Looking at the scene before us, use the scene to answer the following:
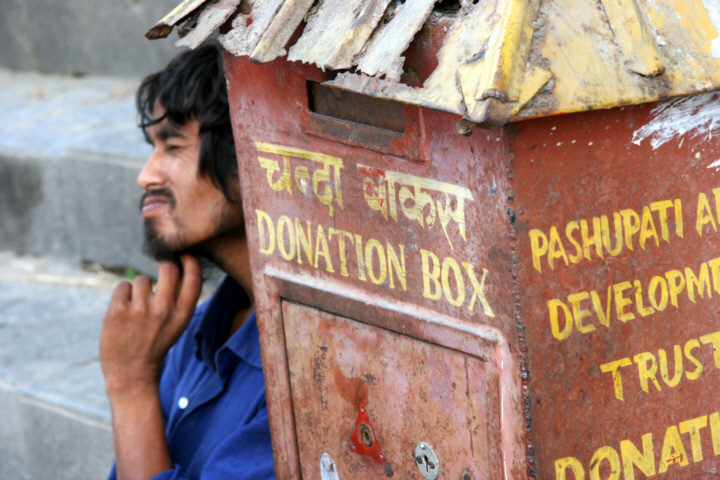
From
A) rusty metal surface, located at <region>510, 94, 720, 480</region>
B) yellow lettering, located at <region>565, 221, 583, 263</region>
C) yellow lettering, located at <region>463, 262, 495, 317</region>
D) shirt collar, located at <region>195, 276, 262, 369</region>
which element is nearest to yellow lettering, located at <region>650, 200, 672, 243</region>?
rusty metal surface, located at <region>510, 94, 720, 480</region>

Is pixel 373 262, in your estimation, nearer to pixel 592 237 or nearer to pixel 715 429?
pixel 592 237

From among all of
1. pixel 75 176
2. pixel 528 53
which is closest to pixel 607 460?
pixel 528 53

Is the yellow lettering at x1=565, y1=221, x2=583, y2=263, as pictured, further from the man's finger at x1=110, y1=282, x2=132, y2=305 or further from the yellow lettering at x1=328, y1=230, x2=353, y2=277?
the man's finger at x1=110, y1=282, x2=132, y2=305

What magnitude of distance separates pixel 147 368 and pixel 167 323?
0.10 m

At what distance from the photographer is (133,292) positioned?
203 cm

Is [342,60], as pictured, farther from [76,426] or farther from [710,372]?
[76,426]

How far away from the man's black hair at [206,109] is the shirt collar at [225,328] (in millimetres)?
244

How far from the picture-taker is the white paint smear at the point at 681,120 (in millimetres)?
1033

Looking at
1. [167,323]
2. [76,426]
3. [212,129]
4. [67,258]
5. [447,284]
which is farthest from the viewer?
[67,258]

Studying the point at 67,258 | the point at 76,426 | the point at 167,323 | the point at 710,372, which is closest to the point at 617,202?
the point at 710,372

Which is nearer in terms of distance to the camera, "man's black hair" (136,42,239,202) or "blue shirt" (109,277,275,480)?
"blue shirt" (109,277,275,480)

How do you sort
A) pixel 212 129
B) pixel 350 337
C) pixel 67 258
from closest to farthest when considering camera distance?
pixel 350 337 → pixel 212 129 → pixel 67 258

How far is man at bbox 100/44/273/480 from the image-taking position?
1.85 metres

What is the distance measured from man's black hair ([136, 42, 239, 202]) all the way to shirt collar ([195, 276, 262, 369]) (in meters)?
0.24
